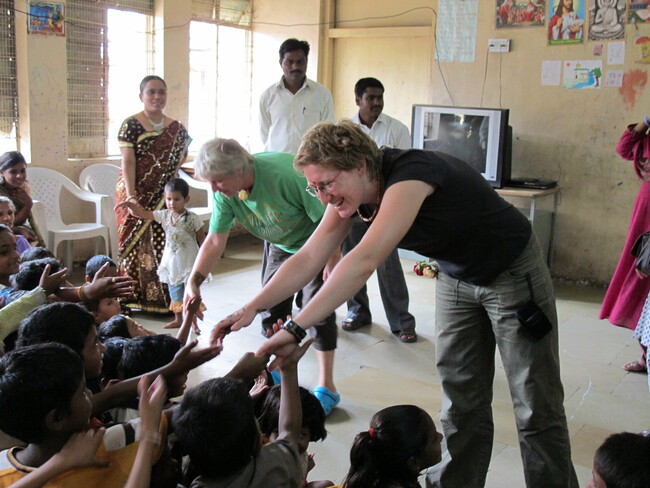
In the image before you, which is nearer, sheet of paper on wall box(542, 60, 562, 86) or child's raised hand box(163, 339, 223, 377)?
child's raised hand box(163, 339, 223, 377)

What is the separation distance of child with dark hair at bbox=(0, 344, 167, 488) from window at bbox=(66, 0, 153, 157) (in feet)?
15.3

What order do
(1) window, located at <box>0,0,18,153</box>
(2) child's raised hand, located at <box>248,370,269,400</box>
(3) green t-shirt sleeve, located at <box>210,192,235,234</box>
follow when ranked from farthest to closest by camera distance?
1. (1) window, located at <box>0,0,18,153</box>
2. (3) green t-shirt sleeve, located at <box>210,192,235,234</box>
3. (2) child's raised hand, located at <box>248,370,269,400</box>

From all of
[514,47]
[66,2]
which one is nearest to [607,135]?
[514,47]

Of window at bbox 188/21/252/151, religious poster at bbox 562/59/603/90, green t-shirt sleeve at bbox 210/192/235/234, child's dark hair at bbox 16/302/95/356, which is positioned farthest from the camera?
window at bbox 188/21/252/151

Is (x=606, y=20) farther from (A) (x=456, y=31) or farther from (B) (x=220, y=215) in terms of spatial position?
(B) (x=220, y=215)

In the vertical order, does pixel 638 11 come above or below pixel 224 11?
below

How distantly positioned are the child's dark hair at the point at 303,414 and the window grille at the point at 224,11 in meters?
5.48

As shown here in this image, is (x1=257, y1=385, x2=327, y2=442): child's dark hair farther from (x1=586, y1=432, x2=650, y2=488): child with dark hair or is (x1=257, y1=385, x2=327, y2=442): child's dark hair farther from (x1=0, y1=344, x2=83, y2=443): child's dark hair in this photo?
(x1=586, y1=432, x2=650, y2=488): child with dark hair

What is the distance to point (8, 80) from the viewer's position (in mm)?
5375

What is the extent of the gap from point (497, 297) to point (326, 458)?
1.13 metres

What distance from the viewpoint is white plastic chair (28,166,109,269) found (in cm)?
531

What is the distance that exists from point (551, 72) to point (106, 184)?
151 inches

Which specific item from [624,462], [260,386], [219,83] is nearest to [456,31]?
[219,83]

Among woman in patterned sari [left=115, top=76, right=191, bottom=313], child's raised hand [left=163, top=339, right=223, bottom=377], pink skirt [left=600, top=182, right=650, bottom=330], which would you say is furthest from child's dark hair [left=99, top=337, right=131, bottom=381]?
A: pink skirt [left=600, top=182, right=650, bottom=330]
